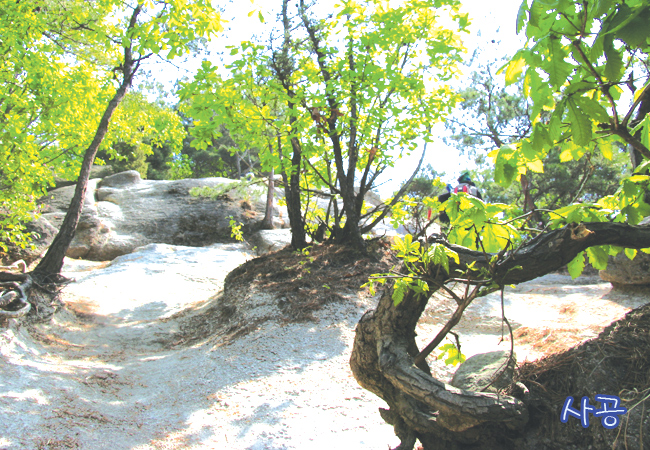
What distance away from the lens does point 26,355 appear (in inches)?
163

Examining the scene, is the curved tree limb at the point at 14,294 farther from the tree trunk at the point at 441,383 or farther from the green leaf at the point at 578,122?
the green leaf at the point at 578,122

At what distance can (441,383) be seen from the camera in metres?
1.95

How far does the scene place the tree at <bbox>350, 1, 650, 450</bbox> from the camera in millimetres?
1269

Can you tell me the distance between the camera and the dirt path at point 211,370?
109 inches

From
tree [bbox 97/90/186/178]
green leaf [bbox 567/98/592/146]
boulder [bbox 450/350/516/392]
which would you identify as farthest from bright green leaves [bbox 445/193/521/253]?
tree [bbox 97/90/186/178]

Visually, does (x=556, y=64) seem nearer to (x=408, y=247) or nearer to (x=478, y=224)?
(x=478, y=224)

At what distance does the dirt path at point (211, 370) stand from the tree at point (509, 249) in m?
0.83

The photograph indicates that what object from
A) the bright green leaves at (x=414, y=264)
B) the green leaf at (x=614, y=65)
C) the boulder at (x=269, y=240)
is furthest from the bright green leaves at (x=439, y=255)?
the boulder at (x=269, y=240)

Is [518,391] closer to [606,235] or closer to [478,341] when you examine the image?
[606,235]

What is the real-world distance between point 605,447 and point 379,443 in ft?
4.52

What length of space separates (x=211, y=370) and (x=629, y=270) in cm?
544

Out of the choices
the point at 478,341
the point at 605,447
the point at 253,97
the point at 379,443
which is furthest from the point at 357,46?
the point at 605,447

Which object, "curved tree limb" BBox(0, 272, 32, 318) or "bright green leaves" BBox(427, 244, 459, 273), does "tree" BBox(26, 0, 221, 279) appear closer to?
"curved tree limb" BBox(0, 272, 32, 318)

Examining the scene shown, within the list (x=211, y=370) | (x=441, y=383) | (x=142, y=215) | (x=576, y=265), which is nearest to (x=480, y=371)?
(x=441, y=383)
